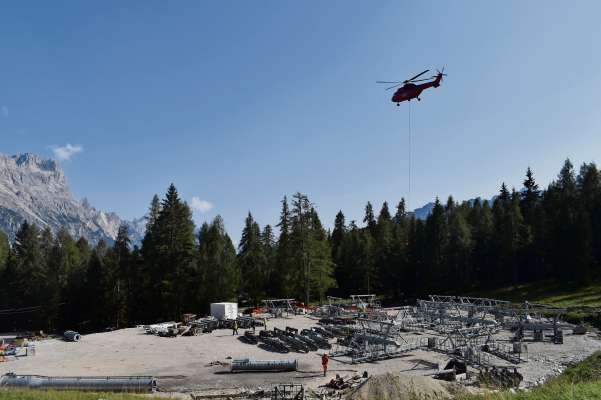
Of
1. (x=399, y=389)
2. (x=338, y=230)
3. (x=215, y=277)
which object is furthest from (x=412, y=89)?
(x=338, y=230)

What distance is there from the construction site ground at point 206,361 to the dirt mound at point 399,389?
2.63 meters

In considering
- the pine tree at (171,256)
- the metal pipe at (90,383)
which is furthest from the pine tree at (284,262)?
the metal pipe at (90,383)

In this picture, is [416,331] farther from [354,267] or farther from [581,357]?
[354,267]

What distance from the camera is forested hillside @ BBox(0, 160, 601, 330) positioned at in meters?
63.4

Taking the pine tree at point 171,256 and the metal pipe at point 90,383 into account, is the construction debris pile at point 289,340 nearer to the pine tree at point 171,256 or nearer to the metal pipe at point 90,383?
the metal pipe at point 90,383

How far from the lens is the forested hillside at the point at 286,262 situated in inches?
2498

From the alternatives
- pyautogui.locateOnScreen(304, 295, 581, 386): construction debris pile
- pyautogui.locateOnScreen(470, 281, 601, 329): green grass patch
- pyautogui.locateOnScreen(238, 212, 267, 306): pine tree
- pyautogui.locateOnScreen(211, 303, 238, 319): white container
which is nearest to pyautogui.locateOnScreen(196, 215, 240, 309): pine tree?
pyautogui.locateOnScreen(238, 212, 267, 306): pine tree

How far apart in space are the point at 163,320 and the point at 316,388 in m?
42.3

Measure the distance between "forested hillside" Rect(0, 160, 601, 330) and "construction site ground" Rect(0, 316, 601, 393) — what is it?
69.9ft

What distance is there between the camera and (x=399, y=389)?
2008 cm

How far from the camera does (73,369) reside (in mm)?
29922

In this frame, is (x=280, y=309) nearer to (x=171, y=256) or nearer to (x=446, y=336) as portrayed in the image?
(x=171, y=256)

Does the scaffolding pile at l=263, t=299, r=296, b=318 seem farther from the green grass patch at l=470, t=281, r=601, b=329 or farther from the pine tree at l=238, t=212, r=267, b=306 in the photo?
the green grass patch at l=470, t=281, r=601, b=329

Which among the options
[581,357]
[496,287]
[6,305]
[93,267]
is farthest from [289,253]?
[6,305]
